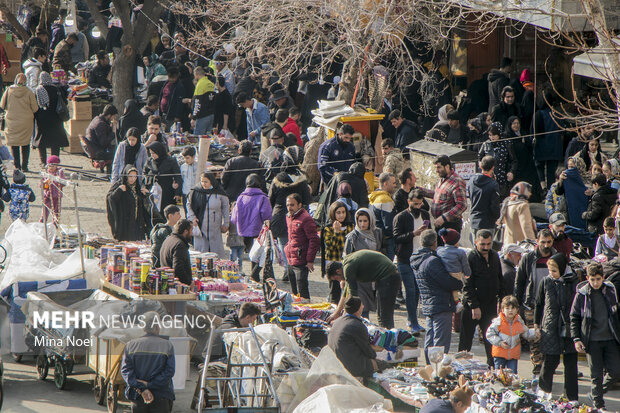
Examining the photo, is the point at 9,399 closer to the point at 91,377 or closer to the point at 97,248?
the point at 91,377

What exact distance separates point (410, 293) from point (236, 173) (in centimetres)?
387

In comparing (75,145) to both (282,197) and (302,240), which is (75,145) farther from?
(302,240)

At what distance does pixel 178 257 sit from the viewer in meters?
11.0

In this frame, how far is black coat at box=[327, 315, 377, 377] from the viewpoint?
930 cm

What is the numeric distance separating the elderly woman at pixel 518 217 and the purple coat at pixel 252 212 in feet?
10.3

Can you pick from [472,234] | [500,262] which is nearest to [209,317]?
[500,262]

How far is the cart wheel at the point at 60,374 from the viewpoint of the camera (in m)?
9.97

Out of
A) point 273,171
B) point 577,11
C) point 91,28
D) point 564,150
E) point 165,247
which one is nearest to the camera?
point 165,247

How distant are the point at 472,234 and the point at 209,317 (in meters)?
4.39

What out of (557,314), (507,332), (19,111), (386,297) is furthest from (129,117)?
(557,314)

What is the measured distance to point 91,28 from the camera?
27.0 meters

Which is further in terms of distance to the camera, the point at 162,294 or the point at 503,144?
the point at 503,144

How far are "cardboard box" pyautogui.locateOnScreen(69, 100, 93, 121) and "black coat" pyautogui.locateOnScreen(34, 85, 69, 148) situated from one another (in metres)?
1.01

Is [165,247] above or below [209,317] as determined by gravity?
above
